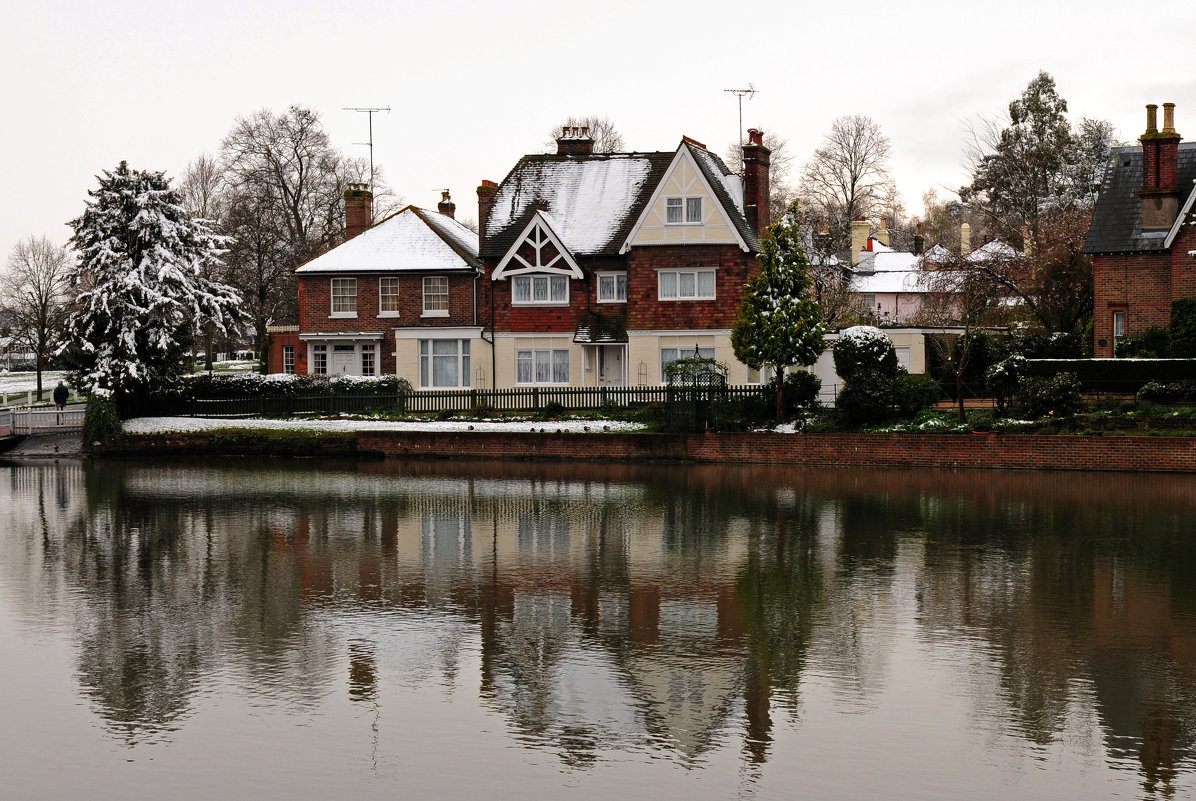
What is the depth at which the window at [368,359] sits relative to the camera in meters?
47.5

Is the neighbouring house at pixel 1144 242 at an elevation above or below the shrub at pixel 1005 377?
above

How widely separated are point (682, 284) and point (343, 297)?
13016mm

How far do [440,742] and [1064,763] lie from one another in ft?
15.2

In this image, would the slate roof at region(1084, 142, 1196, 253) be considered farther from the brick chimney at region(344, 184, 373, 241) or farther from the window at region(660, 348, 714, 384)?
the brick chimney at region(344, 184, 373, 241)

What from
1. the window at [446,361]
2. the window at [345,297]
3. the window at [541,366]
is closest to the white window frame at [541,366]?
the window at [541,366]

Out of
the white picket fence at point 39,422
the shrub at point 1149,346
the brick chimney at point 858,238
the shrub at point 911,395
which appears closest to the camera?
the shrub at point 911,395

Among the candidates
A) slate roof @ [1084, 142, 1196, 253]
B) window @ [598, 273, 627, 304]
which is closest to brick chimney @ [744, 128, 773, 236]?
window @ [598, 273, 627, 304]

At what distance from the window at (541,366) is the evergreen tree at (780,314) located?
33.9ft

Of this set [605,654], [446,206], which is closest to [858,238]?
[446,206]

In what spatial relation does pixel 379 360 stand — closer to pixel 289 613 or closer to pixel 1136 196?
pixel 1136 196

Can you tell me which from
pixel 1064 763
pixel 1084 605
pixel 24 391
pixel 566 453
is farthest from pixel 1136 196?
pixel 24 391

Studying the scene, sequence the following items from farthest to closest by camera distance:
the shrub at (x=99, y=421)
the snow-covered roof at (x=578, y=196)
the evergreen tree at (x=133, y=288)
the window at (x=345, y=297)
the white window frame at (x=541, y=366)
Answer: the window at (x=345, y=297)
the snow-covered roof at (x=578, y=196)
the white window frame at (x=541, y=366)
the evergreen tree at (x=133, y=288)
the shrub at (x=99, y=421)

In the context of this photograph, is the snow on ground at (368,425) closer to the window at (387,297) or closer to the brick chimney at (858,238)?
the window at (387,297)

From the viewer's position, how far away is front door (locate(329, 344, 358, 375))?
1875 inches
